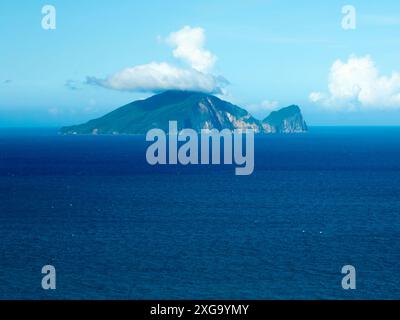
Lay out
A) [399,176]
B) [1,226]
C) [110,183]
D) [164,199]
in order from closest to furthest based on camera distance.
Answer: [1,226]
[164,199]
[110,183]
[399,176]

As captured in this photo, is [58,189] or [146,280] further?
[58,189]

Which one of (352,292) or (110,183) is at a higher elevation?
(110,183)

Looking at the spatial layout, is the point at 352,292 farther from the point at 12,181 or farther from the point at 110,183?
the point at 12,181

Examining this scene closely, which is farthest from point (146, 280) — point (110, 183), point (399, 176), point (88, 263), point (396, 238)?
point (399, 176)
